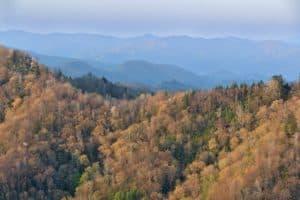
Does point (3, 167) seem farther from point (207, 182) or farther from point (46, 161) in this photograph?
point (207, 182)

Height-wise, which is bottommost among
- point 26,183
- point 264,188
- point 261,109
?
point 26,183

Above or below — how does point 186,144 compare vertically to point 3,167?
above

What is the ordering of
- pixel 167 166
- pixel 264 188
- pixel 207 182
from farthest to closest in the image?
1. pixel 167 166
2. pixel 207 182
3. pixel 264 188

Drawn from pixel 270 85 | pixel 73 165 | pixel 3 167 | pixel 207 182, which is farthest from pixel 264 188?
pixel 3 167

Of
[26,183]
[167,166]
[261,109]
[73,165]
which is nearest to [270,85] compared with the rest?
[261,109]

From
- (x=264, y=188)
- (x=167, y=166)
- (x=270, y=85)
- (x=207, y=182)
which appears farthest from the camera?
(x=270, y=85)

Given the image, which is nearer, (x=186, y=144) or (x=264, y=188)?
(x=264, y=188)
